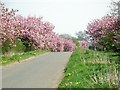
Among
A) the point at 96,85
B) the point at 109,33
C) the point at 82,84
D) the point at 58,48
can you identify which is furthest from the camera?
the point at 58,48

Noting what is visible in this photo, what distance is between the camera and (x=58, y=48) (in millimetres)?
88625

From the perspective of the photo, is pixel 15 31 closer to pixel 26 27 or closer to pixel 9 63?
pixel 9 63

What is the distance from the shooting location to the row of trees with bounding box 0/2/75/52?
31953 millimetres

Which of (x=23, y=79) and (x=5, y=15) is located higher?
(x=5, y=15)

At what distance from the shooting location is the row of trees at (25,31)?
105 feet

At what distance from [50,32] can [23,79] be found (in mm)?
53589

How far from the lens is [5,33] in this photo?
31.7 meters

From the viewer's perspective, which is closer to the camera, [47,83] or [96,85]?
[96,85]

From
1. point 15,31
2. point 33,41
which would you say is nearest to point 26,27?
point 33,41

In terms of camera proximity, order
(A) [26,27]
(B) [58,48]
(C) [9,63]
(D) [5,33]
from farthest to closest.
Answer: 1. (B) [58,48]
2. (A) [26,27]
3. (D) [5,33]
4. (C) [9,63]

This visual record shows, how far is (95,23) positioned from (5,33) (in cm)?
3563

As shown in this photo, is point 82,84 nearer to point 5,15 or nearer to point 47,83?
point 47,83

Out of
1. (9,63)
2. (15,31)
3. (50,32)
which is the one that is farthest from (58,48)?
(9,63)

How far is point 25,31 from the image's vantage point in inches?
2240
